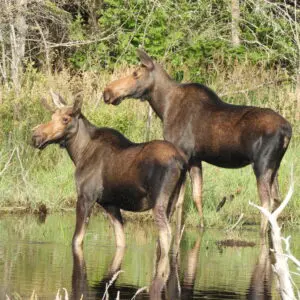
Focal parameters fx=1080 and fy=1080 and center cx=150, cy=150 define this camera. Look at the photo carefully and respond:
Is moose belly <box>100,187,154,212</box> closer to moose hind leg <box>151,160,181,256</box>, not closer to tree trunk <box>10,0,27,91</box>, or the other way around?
moose hind leg <box>151,160,181,256</box>

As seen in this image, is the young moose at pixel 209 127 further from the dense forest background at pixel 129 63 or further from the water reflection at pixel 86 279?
the water reflection at pixel 86 279

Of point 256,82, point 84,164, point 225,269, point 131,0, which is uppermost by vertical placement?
point 131,0

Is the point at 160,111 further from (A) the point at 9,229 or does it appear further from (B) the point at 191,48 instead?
(B) the point at 191,48

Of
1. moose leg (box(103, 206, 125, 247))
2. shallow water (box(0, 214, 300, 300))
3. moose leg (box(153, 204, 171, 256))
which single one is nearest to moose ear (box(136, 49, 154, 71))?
shallow water (box(0, 214, 300, 300))

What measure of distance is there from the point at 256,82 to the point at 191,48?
4.90 metres

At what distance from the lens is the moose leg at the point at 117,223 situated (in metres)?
12.5

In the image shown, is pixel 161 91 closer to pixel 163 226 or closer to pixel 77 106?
pixel 77 106

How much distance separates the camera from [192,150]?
48.1 feet

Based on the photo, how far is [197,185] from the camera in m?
15.0

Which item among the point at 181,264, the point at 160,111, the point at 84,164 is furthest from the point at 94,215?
the point at 181,264

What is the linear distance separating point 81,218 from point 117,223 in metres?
0.47

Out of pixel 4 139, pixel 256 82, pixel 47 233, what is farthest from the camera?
pixel 256 82

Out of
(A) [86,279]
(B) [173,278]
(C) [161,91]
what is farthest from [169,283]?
(C) [161,91]

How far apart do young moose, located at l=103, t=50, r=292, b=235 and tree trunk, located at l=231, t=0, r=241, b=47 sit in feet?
41.3
